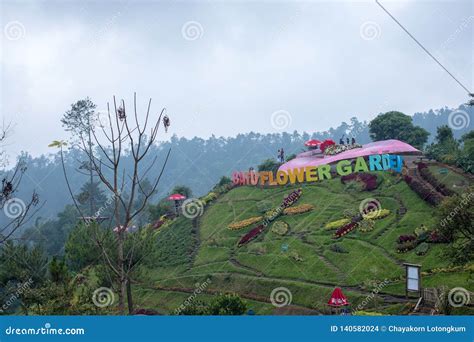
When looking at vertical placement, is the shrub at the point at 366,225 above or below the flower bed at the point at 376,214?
below

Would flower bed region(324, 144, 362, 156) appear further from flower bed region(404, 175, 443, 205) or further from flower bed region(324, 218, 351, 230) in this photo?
flower bed region(324, 218, 351, 230)

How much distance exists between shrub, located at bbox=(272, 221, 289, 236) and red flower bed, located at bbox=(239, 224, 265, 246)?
68cm

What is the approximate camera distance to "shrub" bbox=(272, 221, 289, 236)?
21.8 meters

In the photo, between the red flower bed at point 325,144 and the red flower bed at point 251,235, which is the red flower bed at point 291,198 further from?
the red flower bed at point 325,144

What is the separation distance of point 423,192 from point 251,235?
727 centimetres

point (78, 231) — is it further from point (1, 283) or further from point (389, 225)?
point (389, 225)

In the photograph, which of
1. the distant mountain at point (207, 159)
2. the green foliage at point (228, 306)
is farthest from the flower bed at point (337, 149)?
the distant mountain at point (207, 159)

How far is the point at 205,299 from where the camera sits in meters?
19.2

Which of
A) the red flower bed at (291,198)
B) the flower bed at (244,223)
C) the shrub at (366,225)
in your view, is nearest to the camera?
the shrub at (366,225)

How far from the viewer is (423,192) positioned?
810 inches

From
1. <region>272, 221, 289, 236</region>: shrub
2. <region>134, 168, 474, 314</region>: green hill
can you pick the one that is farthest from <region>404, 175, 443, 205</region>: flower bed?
<region>272, 221, 289, 236</region>: shrub

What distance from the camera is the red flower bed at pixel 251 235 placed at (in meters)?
22.3

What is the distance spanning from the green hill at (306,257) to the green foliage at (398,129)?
7.47m

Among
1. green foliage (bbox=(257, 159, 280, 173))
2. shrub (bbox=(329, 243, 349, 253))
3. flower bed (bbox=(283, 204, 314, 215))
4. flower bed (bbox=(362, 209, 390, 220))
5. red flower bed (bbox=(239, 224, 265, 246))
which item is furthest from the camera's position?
green foliage (bbox=(257, 159, 280, 173))
